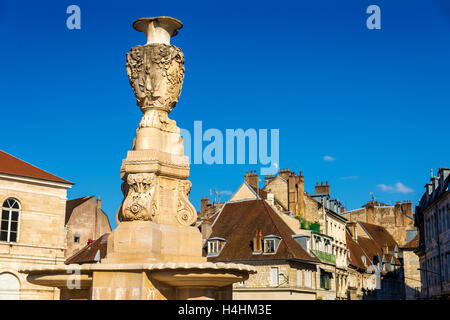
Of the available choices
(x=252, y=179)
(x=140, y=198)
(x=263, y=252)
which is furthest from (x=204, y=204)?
(x=140, y=198)

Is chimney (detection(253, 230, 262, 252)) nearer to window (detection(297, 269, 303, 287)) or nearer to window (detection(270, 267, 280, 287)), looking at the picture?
window (detection(270, 267, 280, 287))

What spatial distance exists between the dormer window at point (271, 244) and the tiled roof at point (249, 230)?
29 centimetres

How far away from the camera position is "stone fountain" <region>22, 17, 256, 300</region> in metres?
11.6

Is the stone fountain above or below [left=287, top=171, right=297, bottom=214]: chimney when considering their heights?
below

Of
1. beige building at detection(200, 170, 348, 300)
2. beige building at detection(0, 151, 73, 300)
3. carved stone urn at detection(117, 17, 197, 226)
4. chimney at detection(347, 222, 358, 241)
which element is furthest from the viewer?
chimney at detection(347, 222, 358, 241)

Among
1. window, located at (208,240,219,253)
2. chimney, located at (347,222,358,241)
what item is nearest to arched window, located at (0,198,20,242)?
window, located at (208,240,219,253)

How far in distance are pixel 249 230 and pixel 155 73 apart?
3321 centimetres

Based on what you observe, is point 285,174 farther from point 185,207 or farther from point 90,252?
point 185,207

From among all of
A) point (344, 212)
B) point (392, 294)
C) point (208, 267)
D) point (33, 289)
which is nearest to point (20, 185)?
point (33, 289)

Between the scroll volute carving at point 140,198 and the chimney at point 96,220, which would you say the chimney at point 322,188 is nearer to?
the chimney at point 96,220

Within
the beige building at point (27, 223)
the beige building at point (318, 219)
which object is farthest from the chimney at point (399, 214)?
the beige building at point (27, 223)

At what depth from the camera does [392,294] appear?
68.2 metres
